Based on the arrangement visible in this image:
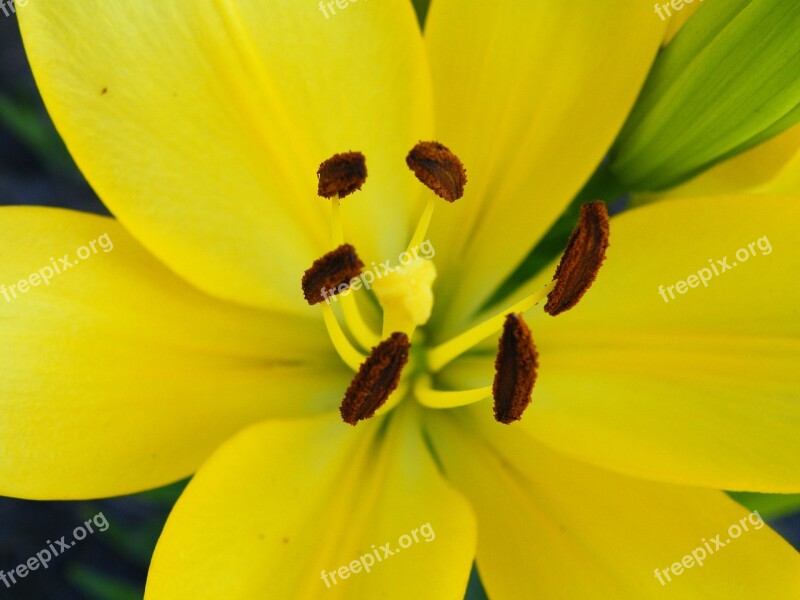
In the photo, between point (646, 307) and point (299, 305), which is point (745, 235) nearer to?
point (646, 307)

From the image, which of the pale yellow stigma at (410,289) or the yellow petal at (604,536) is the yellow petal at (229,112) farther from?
the yellow petal at (604,536)

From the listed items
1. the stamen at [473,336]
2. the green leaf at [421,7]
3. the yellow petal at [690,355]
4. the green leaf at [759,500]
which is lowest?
the green leaf at [759,500]

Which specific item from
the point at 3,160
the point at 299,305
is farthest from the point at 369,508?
the point at 3,160

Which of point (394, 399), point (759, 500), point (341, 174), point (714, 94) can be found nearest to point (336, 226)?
point (341, 174)

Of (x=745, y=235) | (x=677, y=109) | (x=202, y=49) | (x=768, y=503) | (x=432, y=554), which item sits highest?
(x=202, y=49)

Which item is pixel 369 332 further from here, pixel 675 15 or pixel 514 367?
pixel 675 15

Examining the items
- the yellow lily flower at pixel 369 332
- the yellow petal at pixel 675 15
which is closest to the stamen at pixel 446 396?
the yellow lily flower at pixel 369 332

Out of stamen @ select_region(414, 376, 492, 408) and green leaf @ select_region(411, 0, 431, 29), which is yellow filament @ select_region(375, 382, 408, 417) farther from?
green leaf @ select_region(411, 0, 431, 29)
